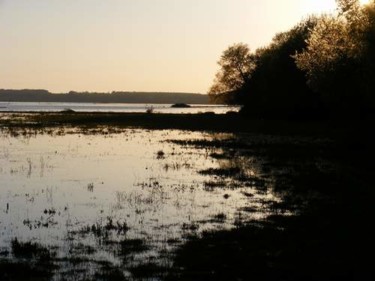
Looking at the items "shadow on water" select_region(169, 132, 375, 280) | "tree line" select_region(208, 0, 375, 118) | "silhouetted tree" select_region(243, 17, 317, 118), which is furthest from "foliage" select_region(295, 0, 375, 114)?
"silhouetted tree" select_region(243, 17, 317, 118)

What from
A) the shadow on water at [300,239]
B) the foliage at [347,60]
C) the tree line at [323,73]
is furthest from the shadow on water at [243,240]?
the tree line at [323,73]

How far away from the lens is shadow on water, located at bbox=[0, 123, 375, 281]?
45.8ft

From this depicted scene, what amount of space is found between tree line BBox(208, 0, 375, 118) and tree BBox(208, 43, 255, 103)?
24574 millimetres

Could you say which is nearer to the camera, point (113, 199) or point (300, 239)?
point (300, 239)

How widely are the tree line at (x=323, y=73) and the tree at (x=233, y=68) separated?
80.6 feet

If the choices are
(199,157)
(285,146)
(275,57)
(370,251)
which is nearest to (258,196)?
(370,251)

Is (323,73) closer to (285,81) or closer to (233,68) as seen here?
(285,81)

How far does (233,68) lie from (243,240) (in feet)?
410

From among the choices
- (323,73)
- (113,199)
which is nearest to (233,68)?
(323,73)

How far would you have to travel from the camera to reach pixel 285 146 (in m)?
51.5

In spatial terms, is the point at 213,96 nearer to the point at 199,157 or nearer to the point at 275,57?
the point at 275,57

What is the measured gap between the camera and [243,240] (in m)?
17.2

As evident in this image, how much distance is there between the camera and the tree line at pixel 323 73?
140 ft

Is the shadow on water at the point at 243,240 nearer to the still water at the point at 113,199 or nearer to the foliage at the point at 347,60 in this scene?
the still water at the point at 113,199
